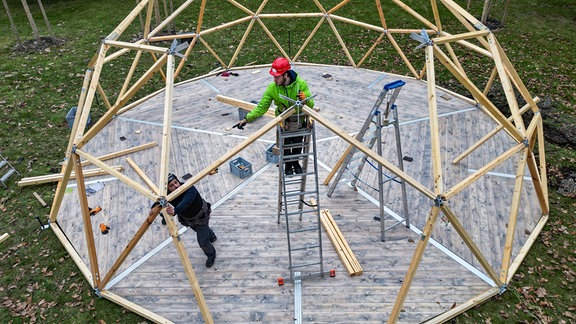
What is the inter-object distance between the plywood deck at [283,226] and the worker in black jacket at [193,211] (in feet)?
1.46

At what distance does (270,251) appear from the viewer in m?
7.17

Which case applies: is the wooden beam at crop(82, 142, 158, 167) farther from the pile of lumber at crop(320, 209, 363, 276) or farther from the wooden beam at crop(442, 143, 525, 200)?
the wooden beam at crop(442, 143, 525, 200)

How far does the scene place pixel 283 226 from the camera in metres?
7.65

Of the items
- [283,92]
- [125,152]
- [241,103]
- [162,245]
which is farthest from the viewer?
[241,103]

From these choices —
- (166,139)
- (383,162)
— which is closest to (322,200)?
(383,162)

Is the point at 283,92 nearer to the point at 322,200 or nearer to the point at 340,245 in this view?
the point at 322,200

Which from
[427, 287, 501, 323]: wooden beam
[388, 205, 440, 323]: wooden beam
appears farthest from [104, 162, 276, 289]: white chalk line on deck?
[427, 287, 501, 323]: wooden beam

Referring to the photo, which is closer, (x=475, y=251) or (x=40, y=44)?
(x=475, y=251)

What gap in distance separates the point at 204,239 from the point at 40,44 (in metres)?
12.3

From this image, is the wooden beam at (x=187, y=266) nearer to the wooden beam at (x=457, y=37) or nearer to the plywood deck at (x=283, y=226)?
the plywood deck at (x=283, y=226)

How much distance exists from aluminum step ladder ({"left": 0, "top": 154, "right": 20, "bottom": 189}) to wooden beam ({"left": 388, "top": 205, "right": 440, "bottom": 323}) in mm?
8282

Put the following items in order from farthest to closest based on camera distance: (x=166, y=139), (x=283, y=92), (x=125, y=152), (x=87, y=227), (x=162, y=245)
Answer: (x=125, y=152)
(x=162, y=245)
(x=283, y=92)
(x=87, y=227)
(x=166, y=139)

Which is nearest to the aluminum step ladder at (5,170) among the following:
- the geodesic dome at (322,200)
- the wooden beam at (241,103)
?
the geodesic dome at (322,200)

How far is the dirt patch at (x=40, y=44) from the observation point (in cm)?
1443
